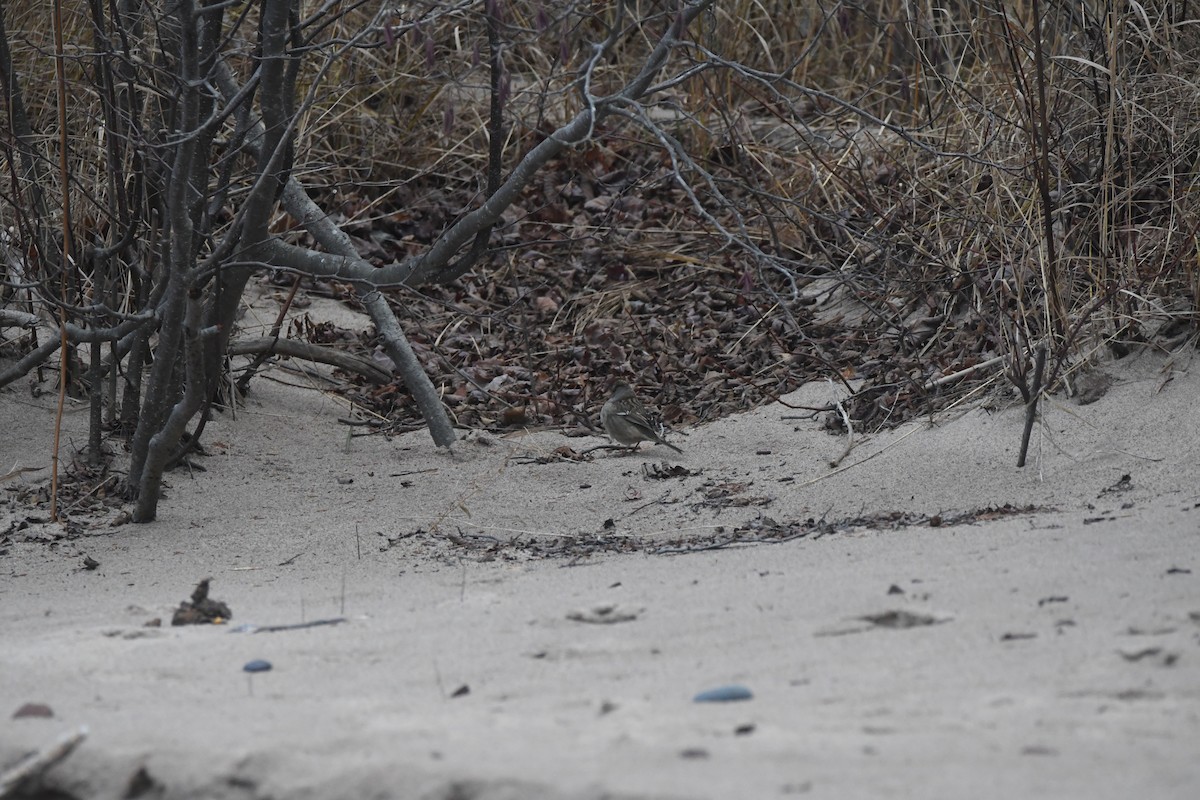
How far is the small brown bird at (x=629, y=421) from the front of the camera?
5.33m

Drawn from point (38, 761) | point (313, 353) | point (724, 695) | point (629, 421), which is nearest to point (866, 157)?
point (629, 421)

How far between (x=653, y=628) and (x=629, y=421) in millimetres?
2487

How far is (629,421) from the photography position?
5410mm

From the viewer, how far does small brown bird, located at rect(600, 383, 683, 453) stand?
210 inches

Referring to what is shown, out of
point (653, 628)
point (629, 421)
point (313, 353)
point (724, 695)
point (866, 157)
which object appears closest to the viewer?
point (724, 695)

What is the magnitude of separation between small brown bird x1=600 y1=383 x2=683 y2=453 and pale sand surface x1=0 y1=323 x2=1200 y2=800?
110mm

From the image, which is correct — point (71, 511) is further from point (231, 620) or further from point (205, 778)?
point (205, 778)

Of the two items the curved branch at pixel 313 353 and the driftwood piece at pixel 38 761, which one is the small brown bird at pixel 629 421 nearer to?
the curved branch at pixel 313 353

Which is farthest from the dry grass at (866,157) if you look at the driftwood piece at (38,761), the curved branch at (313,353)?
the driftwood piece at (38,761)

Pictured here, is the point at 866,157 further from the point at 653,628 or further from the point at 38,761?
the point at 38,761

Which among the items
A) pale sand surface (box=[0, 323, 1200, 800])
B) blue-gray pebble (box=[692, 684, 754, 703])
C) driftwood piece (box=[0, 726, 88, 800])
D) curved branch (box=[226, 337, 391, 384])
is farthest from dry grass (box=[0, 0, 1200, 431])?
driftwood piece (box=[0, 726, 88, 800])

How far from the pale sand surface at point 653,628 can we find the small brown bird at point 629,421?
110 mm

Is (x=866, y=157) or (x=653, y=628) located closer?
(x=653, y=628)

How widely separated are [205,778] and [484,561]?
192cm
